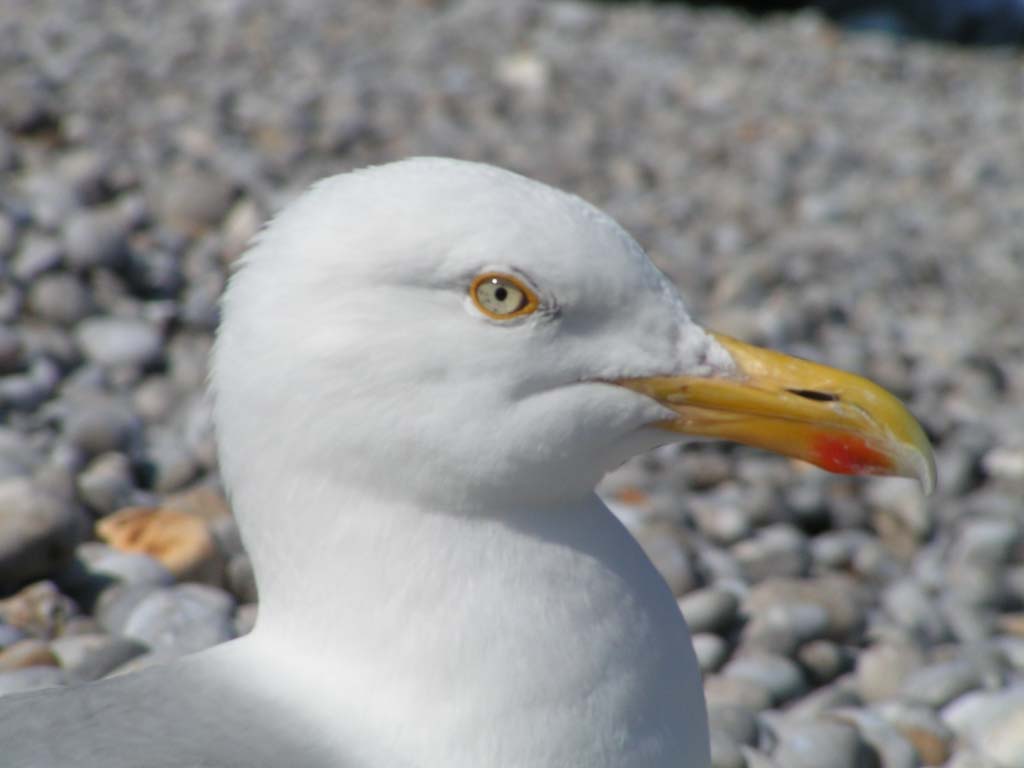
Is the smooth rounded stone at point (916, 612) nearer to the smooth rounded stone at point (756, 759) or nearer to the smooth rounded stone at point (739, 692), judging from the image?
the smooth rounded stone at point (739, 692)

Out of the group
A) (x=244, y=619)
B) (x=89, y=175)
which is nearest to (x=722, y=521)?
(x=244, y=619)

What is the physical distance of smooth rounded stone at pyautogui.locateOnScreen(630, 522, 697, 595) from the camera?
361 centimetres

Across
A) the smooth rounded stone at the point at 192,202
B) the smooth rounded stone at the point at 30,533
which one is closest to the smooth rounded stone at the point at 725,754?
the smooth rounded stone at the point at 30,533

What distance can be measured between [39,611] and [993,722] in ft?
7.14

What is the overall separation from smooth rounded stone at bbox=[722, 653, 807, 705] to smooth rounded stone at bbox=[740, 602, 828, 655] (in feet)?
0.23

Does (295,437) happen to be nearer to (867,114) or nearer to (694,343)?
(694,343)

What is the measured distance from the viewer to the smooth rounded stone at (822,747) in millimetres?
2836

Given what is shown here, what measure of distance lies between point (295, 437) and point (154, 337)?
8.98 ft

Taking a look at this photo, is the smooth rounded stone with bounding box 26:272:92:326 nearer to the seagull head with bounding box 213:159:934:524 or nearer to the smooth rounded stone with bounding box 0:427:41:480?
the smooth rounded stone with bounding box 0:427:41:480

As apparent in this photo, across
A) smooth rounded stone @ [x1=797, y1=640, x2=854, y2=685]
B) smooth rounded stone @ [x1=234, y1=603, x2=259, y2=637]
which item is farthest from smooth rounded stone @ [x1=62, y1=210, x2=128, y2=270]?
smooth rounded stone @ [x1=797, y1=640, x2=854, y2=685]

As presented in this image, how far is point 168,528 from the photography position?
3.38m

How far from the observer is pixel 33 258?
4.75 m

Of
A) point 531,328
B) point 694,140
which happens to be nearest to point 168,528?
point 531,328

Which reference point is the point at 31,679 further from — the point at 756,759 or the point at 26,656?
the point at 756,759
